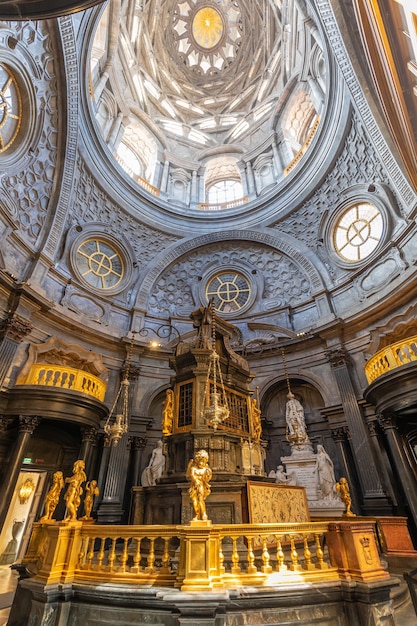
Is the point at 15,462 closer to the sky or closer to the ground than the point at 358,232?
closer to the ground

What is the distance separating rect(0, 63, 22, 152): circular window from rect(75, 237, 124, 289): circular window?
4.96 metres

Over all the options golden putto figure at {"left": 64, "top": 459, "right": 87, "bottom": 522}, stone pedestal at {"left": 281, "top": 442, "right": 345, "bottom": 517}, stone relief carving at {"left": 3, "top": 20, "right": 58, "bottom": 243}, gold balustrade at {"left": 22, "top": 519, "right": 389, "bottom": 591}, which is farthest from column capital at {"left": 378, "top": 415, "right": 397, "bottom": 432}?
stone relief carving at {"left": 3, "top": 20, "right": 58, "bottom": 243}

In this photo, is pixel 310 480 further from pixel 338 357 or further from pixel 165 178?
pixel 165 178

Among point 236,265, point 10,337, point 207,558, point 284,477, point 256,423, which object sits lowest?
point 207,558

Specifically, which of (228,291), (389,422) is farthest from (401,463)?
(228,291)

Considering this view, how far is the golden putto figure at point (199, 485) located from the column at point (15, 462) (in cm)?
706

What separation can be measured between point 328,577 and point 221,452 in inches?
122

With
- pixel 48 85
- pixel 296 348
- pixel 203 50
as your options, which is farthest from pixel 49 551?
pixel 203 50

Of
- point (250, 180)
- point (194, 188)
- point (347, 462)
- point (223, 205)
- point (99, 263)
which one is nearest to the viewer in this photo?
point (347, 462)

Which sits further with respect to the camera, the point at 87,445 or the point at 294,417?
the point at 294,417

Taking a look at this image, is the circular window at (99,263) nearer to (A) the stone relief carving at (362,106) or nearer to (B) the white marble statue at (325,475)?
(B) the white marble statue at (325,475)

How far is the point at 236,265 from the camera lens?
707 inches

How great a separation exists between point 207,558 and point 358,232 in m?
14.1

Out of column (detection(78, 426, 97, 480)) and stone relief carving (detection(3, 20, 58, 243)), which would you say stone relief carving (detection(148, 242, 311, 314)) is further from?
column (detection(78, 426, 97, 480))
